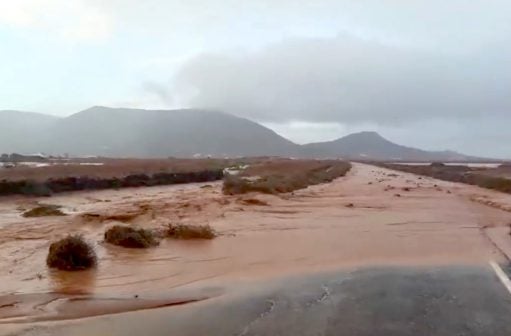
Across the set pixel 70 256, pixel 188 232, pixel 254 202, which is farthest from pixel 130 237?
pixel 254 202

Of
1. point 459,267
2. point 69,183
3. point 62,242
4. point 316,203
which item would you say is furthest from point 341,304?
point 69,183

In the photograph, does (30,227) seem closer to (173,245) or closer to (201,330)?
(173,245)

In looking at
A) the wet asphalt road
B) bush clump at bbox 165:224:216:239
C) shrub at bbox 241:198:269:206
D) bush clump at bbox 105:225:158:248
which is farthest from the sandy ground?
the wet asphalt road

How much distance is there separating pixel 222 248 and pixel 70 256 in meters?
5.03

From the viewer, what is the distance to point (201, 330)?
8.50 meters

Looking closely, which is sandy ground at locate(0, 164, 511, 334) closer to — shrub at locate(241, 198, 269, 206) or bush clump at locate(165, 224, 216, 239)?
bush clump at locate(165, 224, 216, 239)

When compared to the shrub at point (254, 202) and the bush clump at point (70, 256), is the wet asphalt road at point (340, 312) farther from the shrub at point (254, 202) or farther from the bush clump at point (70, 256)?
the shrub at point (254, 202)

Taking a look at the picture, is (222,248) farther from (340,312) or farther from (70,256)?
(340,312)

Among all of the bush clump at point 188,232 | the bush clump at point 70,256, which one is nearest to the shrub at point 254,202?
the bush clump at point 188,232

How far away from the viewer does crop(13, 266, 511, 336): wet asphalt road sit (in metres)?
8.48

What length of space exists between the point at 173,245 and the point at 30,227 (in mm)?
6475

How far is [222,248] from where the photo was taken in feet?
56.9

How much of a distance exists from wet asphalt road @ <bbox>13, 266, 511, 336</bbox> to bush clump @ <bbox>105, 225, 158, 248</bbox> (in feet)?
18.1

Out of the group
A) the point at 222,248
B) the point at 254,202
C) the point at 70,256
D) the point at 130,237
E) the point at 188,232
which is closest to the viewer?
the point at 70,256
